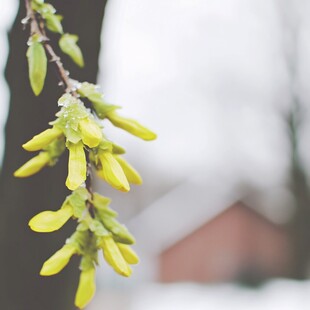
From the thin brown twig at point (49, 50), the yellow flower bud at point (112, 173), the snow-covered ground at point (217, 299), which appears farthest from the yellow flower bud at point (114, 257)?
the snow-covered ground at point (217, 299)

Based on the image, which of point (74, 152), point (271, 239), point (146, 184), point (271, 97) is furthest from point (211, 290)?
point (74, 152)

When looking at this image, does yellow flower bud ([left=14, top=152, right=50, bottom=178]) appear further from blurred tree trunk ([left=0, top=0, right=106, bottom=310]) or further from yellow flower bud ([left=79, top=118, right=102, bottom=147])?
blurred tree trunk ([left=0, top=0, right=106, bottom=310])

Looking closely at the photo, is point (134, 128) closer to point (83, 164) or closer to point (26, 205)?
point (83, 164)

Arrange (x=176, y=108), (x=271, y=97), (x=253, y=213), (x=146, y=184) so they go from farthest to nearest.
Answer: (x=146, y=184)
(x=253, y=213)
(x=176, y=108)
(x=271, y=97)

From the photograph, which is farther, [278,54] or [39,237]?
[278,54]

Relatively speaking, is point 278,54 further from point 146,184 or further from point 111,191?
point 146,184

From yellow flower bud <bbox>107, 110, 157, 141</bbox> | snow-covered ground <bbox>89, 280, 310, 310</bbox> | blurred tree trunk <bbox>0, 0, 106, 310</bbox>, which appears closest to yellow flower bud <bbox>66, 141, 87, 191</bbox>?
yellow flower bud <bbox>107, 110, 157, 141</bbox>

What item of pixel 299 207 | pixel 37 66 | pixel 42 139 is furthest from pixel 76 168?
pixel 299 207
